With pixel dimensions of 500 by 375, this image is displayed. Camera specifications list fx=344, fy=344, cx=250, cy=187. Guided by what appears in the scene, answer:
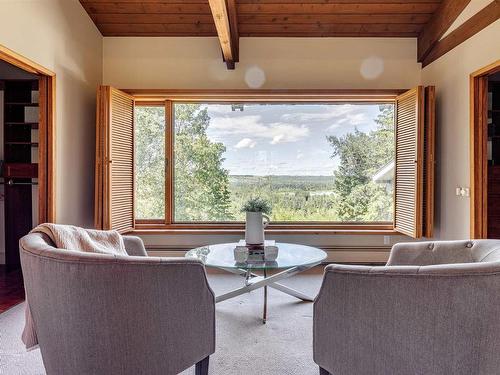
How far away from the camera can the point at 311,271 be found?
13.6ft

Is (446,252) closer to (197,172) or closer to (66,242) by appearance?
(66,242)

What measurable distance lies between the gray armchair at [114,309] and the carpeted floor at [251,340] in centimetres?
62

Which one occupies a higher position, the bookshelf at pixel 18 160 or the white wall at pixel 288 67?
the white wall at pixel 288 67

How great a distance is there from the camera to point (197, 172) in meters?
4.50

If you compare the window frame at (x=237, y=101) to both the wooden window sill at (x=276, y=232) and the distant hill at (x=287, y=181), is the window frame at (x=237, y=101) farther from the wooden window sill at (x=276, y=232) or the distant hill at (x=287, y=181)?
the distant hill at (x=287, y=181)

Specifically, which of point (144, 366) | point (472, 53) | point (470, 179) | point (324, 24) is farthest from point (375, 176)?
point (144, 366)

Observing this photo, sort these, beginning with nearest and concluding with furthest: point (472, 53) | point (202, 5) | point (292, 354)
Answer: point (292, 354), point (472, 53), point (202, 5)

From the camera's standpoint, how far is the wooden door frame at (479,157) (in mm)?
3289

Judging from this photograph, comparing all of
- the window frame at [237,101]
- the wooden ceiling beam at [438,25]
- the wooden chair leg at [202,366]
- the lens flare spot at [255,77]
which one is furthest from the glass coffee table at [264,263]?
the wooden ceiling beam at [438,25]

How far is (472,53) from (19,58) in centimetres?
411

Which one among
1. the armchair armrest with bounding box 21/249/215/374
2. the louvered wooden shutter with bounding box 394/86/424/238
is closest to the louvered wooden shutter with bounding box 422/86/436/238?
the louvered wooden shutter with bounding box 394/86/424/238

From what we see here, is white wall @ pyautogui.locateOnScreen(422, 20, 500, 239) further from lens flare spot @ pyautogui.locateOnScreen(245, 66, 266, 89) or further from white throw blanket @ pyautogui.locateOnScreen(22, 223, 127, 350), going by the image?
white throw blanket @ pyautogui.locateOnScreen(22, 223, 127, 350)

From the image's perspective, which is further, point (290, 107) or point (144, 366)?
point (290, 107)

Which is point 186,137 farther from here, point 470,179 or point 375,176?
point 470,179
